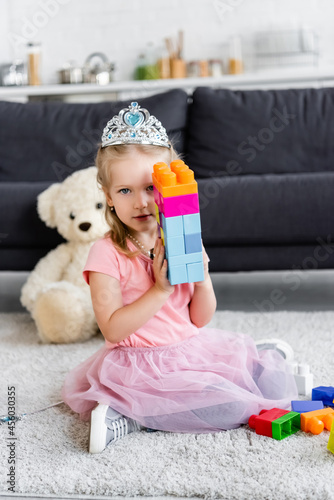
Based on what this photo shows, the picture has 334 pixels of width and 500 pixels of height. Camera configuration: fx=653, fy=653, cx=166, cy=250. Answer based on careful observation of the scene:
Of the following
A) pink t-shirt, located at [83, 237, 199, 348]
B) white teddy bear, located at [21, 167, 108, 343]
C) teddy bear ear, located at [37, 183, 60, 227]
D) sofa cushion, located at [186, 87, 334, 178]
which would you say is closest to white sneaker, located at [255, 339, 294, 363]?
pink t-shirt, located at [83, 237, 199, 348]

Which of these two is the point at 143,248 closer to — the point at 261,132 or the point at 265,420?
the point at 265,420

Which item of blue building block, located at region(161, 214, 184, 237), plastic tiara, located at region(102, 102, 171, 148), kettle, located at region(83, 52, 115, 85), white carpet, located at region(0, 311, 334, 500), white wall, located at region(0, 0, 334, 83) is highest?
white wall, located at region(0, 0, 334, 83)

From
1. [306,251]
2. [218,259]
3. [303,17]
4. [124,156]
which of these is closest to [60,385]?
[124,156]

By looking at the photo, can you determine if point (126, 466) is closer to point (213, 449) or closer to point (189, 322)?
point (213, 449)

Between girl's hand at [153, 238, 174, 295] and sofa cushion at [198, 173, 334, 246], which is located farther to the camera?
sofa cushion at [198, 173, 334, 246]

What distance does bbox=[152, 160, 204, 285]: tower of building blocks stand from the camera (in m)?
1.15

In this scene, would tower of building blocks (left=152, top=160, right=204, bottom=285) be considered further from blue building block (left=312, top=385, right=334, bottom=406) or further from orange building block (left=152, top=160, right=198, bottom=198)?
blue building block (left=312, top=385, right=334, bottom=406)

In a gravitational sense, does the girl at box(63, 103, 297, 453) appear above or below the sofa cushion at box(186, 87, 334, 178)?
below

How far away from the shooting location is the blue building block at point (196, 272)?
120 cm

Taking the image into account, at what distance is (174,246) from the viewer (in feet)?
3.88

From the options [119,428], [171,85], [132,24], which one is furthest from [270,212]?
[132,24]

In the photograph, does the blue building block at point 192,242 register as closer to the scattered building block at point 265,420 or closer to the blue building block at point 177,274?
the blue building block at point 177,274

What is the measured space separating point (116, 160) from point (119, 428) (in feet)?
1.73

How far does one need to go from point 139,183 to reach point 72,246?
945mm
